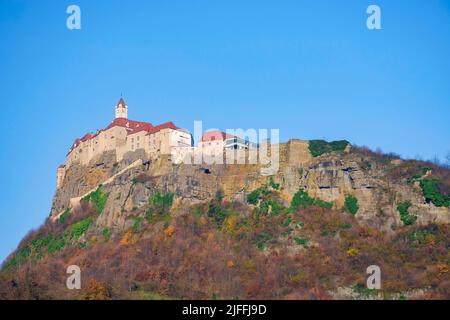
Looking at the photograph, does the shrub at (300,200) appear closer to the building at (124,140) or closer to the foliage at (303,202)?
the foliage at (303,202)

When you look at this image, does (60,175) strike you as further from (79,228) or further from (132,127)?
(79,228)

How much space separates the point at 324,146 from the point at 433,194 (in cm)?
1342

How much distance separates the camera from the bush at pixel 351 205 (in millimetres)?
97125

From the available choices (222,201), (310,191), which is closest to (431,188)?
(310,191)

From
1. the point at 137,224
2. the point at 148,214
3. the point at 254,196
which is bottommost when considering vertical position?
the point at 137,224

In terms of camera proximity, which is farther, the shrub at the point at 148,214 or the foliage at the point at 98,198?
the foliage at the point at 98,198

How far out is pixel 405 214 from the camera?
3735 inches

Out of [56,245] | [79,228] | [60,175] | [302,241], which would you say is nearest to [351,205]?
[302,241]

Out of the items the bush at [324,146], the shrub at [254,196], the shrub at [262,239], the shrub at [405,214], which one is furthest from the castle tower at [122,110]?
the shrub at [405,214]

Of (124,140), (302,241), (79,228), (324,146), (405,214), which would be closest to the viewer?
(302,241)

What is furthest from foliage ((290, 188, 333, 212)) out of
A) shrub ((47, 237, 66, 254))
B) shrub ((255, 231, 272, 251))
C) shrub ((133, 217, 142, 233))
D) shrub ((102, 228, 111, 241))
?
shrub ((47, 237, 66, 254))

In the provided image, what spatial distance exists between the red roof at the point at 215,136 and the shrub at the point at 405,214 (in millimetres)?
20402

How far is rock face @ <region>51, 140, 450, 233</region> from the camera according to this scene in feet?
315
